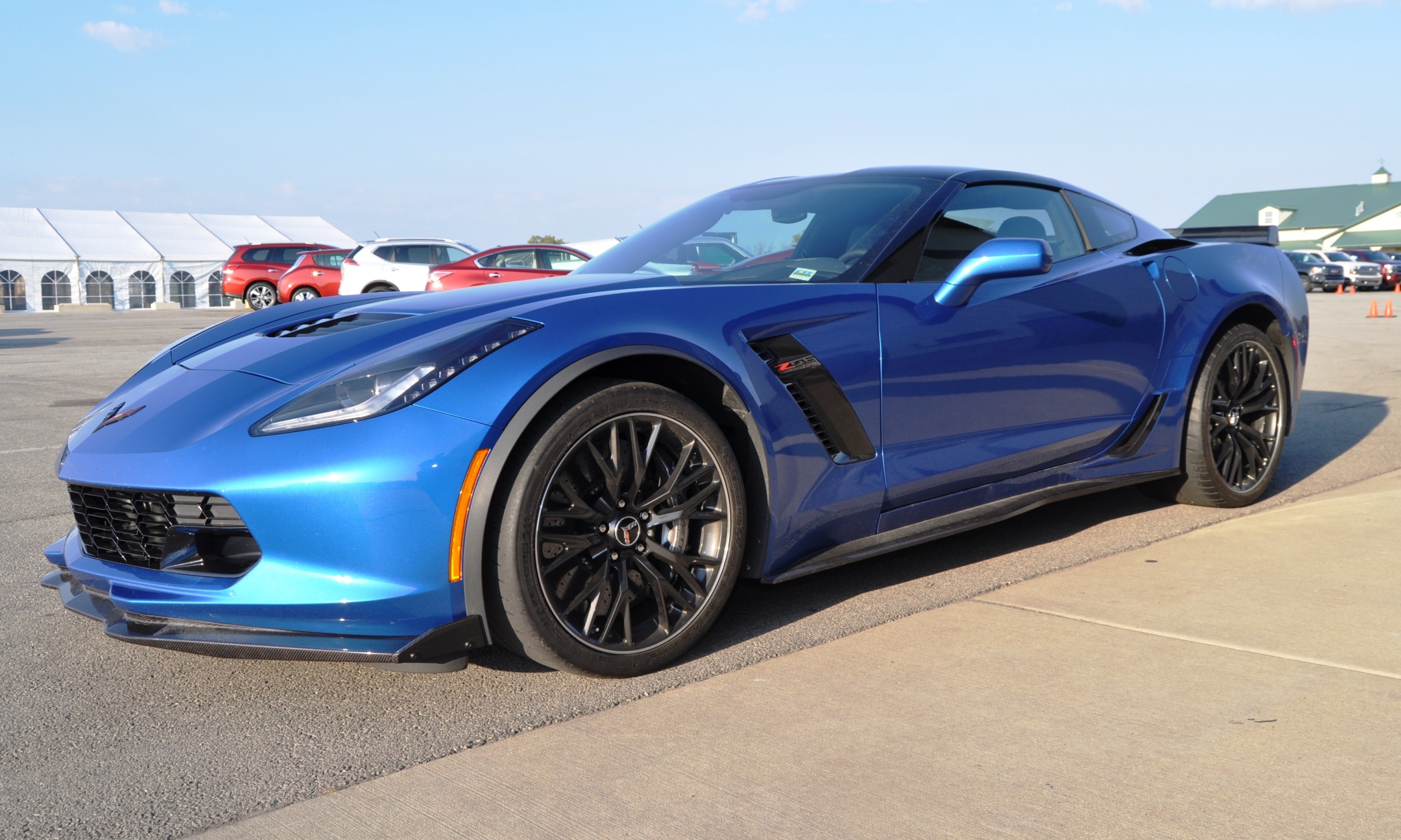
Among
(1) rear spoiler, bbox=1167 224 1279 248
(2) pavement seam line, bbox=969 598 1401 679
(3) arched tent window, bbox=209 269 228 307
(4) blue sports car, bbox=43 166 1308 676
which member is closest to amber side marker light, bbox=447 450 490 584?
(4) blue sports car, bbox=43 166 1308 676

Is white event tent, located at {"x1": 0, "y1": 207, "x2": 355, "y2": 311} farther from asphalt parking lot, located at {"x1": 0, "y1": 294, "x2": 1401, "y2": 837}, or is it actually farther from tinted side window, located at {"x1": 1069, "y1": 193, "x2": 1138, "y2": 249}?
tinted side window, located at {"x1": 1069, "y1": 193, "x2": 1138, "y2": 249}

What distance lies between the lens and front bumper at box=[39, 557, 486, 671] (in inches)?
95.0

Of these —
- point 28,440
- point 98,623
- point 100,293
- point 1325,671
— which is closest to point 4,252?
point 100,293

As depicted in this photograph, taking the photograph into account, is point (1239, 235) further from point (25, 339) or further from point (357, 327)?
point (25, 339)

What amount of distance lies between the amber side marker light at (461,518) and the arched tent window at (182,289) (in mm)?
37534

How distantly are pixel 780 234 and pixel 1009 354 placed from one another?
2.69 feet

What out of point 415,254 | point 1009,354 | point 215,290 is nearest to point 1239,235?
point 1009,354

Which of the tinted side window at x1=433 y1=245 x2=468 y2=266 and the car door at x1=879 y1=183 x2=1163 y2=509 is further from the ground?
the tinted side window at x1=433 y1=245 x2=468 y2=266

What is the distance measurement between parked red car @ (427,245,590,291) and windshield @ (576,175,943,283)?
15360 millimetres

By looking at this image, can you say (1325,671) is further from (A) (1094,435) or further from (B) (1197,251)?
(B) (1197,251)

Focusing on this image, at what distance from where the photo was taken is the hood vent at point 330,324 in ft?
9.68

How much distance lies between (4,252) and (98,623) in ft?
119

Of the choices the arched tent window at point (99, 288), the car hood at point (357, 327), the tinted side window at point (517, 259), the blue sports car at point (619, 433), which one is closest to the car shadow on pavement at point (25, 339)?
the tinted side window at point (517, 259)

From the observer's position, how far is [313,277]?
957 inches
